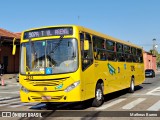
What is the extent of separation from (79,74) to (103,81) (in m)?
2.73

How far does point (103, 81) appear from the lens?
13.8 m

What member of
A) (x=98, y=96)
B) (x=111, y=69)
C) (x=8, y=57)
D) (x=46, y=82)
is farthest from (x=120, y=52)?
(x=8, y=57)

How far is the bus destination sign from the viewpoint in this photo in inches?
462

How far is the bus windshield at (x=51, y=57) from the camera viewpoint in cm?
1141

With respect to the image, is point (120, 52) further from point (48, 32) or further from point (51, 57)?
point (51, 57)

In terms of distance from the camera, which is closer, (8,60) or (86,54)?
(86,54)

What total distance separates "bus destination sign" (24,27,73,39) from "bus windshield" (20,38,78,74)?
0.25 m

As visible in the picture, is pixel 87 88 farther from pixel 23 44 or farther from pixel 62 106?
A: pixel 23 44

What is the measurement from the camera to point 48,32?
12.0m

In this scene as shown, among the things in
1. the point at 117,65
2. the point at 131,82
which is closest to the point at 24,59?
the point at 117,65

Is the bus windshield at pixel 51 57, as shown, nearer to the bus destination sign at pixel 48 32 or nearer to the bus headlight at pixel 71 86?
the bus destination sign at pixel 48 32

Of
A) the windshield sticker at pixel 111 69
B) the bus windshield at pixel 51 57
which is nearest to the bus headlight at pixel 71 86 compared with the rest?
the bus windshield at pixel 51 57

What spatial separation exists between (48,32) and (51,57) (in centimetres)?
102

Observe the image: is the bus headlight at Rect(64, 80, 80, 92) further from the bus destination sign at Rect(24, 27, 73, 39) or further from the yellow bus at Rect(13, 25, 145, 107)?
the bus destination sign at Rect(24, 27, 73, 39)
